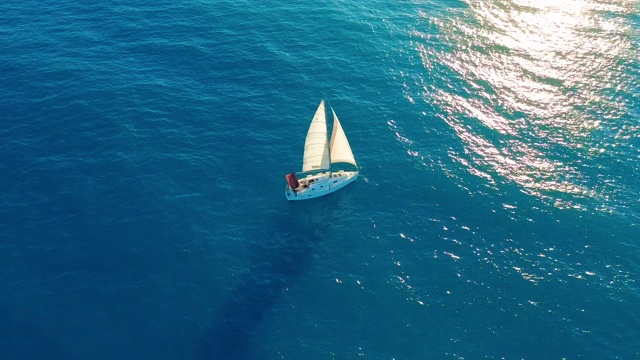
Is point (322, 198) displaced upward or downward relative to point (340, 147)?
downward

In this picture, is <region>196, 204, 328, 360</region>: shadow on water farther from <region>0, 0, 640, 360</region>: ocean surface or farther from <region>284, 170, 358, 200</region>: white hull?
<region>284, 170, 358, 200</region>: white hull

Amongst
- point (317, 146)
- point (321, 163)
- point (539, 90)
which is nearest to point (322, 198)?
point (321, 163)

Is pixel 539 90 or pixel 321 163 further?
pixel 539 90

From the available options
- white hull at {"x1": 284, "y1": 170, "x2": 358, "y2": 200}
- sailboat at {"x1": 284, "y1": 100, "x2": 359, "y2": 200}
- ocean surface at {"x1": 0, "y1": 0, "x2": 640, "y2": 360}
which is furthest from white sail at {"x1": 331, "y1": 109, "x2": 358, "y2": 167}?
ocean surface at {"x1": 0, "y1": 0, "x2": 640, "y2": 360}

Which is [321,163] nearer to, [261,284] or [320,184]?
[320,184]

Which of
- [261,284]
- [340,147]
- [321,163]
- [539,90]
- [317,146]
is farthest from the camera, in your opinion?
[539,90]

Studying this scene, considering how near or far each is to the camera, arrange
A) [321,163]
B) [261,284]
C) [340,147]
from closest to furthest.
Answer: [261,284] → [321,163] → [340,147]

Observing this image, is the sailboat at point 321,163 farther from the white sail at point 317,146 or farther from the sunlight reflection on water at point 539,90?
the sunlight reflection on water at point 539,90
